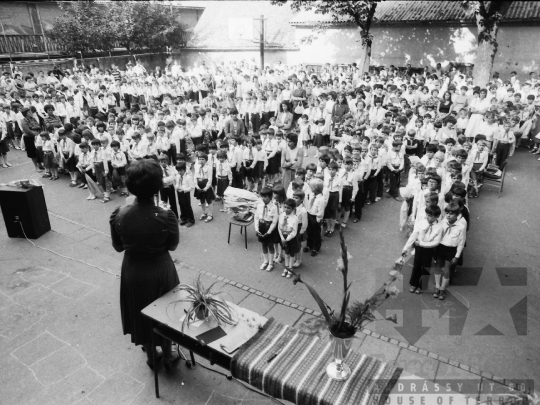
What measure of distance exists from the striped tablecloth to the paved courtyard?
0.76ft

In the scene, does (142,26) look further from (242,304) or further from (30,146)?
(242,304)

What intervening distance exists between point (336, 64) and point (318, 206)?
788 inches

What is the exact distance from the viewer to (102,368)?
4.88m

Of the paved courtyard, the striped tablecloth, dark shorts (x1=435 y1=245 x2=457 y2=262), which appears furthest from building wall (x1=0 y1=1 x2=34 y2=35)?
the striped tablecloth

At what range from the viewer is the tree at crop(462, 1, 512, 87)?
611 inches

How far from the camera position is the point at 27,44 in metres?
24.4

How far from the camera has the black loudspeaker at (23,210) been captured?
7766 millimetres

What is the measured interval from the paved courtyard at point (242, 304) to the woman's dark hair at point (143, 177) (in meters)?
1.83

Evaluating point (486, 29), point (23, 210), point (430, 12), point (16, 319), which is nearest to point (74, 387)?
point (16, 319)

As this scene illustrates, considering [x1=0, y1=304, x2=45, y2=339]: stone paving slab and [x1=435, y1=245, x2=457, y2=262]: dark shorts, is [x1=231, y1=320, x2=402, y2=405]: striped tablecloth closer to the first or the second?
[x1=435, y1=245, x2=457, y2=262]: dark shorts

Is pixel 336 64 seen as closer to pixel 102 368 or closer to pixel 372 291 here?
pixel 372 291

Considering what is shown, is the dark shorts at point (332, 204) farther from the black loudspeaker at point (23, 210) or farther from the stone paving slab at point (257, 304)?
the black loudspeaker at point (23, 210)

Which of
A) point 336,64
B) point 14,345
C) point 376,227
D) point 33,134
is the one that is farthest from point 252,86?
point 14,345

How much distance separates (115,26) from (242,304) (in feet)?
81.0
